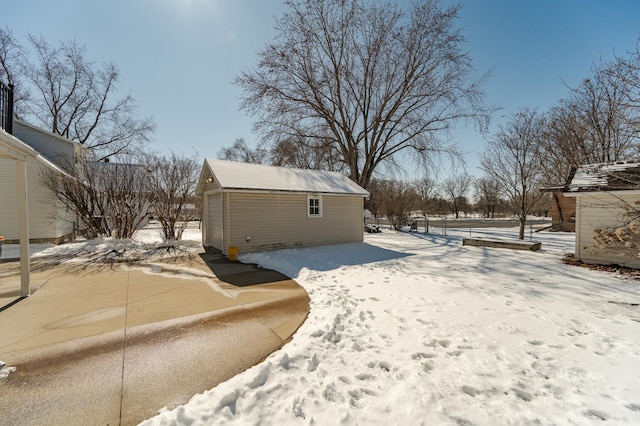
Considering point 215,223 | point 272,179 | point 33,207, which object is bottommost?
point 215,223

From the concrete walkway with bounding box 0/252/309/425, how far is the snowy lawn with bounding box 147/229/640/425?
0.36 meters

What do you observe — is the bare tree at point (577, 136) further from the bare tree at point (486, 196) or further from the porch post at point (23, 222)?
the bare tree at point (486, 196)

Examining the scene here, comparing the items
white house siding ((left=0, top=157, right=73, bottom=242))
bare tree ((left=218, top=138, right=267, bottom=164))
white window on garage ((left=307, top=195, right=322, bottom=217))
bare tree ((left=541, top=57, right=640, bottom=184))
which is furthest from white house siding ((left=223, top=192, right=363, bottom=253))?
bare tree ((left=218, top=138, right=267, bottom=164))

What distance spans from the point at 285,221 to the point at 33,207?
33.6 ft

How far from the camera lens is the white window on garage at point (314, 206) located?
10.5 metres

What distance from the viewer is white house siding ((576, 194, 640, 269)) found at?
758 cm

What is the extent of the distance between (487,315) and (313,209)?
7.42 m

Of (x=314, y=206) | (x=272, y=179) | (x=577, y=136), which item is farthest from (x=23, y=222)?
(x=577, y=136)

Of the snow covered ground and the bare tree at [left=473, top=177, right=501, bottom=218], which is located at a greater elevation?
the bare tree at [left=473, top=177, right=501, bottom=218]

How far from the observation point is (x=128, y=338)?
3.36m

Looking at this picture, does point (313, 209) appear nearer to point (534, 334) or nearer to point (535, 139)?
point (534, 334)

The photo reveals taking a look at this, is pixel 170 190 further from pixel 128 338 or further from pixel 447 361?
pixel 447 361

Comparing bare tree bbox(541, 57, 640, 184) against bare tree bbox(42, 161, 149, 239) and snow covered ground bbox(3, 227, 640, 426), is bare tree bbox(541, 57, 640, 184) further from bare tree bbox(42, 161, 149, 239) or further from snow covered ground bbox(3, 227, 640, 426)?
bare tree bbox(42, 161, 149, 239)

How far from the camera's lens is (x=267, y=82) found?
1731cm
